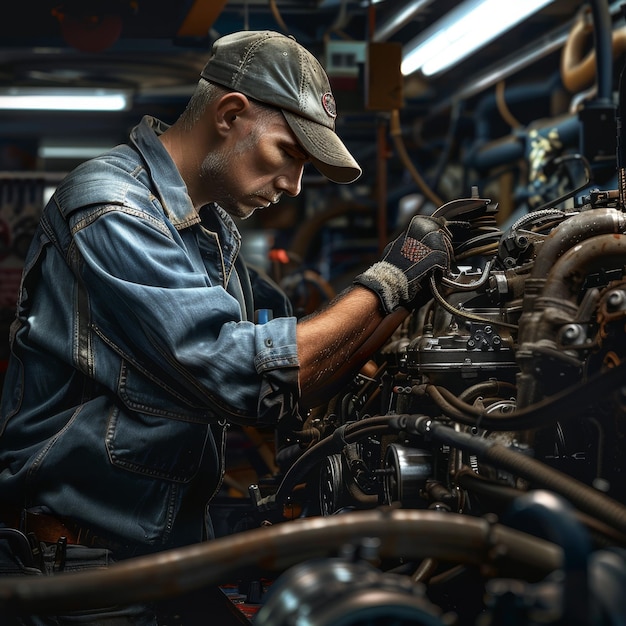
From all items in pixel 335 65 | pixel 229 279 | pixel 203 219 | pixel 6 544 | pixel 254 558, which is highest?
pixel 335 65

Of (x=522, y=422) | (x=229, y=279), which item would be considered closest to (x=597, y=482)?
(x=522, y=422)

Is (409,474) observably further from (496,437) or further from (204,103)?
(204,103)

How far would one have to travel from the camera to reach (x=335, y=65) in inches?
180

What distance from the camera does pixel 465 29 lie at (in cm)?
488

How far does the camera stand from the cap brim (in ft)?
6.34

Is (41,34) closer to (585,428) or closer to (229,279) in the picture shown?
(229,279)

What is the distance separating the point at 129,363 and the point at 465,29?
367 centimetres

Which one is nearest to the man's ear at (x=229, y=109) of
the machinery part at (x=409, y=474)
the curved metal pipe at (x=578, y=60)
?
the machinery part at (x=409, y=474)

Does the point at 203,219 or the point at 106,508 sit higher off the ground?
the point at 203,219

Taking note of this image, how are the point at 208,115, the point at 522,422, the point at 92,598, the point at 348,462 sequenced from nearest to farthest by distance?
the point at 92,598 → the point at 522,422 → the point at 208,115 → the point at 348,462

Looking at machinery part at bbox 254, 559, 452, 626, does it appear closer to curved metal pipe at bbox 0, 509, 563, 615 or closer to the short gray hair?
curved metal pipe at bbox 0, 509, 563, 615

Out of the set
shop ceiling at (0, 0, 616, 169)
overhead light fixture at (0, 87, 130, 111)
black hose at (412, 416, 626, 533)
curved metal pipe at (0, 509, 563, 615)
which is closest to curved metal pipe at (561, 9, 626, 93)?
shop ceiling at (0, 0, 616, 169)

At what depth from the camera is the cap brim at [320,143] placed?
1.93 m

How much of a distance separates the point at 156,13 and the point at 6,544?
3234 mm
